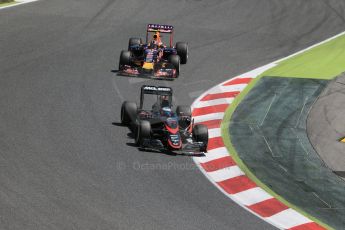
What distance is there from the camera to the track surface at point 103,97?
14.4 meters

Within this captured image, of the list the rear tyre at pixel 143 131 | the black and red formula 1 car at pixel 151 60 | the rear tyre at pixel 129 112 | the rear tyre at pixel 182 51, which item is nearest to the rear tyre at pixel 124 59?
the black and red formula 1 car at pixel 151 60

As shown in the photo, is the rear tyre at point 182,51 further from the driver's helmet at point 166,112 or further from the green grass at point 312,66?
the driver's helmet at point 166,112

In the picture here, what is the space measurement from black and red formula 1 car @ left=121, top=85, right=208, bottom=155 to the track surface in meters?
0.33

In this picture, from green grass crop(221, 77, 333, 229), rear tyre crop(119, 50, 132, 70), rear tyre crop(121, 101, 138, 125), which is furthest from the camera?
rear tyre crop(119, 50, 132, 70)

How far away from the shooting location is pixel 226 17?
3212 cm

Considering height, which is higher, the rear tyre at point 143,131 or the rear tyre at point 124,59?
the rear tyre at point 124,59

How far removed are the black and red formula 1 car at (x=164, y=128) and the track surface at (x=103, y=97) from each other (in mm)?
333

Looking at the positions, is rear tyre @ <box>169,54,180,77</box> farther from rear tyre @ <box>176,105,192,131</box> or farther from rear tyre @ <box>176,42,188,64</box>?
rear tyre @ <box>176,105,192,131</box>

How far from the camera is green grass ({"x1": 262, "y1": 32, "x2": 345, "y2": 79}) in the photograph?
2528 cm

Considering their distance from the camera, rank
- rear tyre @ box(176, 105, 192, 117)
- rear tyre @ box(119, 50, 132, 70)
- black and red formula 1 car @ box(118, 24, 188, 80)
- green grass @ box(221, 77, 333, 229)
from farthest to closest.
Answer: rear tyre @ box(119, 50, 132, 70)
black and red formula 1 car @ box(118, 24, 188, 80)
rear tyre @ box(176, 105, 192, 117)
green grass @ box(221, 77, 333, 229)

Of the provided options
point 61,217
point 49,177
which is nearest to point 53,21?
point 49,177

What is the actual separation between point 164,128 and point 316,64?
10127mm
